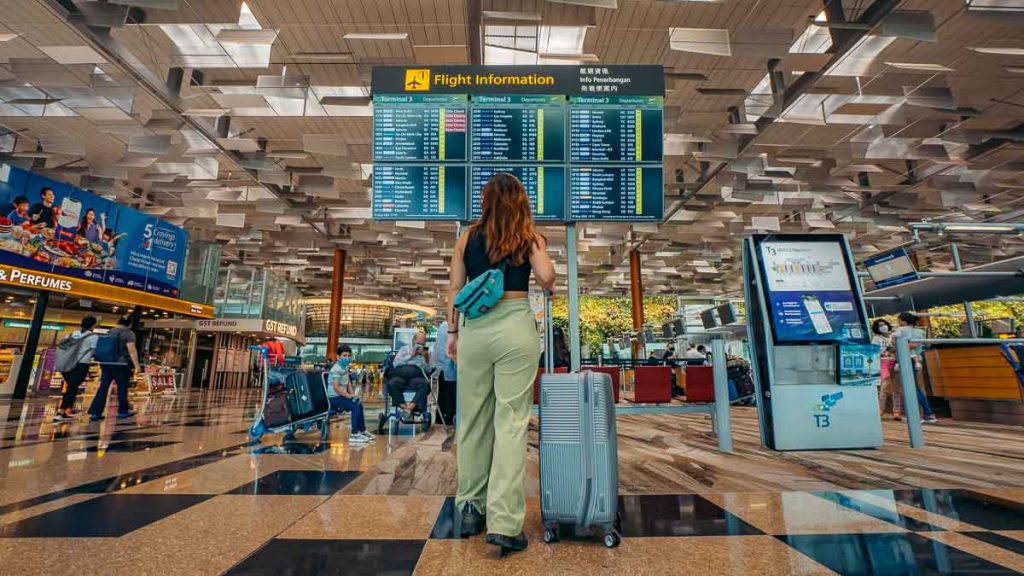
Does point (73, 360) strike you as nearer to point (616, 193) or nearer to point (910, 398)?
point (616, 193)

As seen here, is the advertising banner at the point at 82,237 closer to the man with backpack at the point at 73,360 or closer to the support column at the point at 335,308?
the support column at the point at 335,308

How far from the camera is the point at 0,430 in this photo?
4.80 m

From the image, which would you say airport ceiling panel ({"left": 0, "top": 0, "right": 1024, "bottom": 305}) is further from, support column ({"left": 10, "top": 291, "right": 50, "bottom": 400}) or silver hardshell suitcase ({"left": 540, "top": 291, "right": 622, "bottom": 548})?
silver hardshell suitcase ({"left": 540, "top": 291, "right": 622, "bottom": 548})

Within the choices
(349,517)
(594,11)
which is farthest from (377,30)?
(349,517)

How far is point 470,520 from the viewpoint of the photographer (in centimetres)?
168

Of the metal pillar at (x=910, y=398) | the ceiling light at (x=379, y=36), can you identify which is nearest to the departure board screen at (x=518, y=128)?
the metal pillar at (x=910, y=398)

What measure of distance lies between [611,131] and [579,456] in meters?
2.41

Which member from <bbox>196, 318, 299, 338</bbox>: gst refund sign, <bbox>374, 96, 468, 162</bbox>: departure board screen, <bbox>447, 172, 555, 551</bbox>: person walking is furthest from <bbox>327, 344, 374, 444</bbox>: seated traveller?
<bbox>196, 318, 299, 338</bbox>: gst refund sign

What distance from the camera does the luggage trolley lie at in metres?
4.04

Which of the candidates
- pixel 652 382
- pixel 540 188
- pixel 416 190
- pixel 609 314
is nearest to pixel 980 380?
pixel 652 382

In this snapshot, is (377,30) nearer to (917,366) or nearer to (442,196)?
(442,196)

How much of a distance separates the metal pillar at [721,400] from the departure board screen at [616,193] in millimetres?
1315

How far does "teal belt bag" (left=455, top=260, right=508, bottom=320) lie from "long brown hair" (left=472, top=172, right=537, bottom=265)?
0.13 metres

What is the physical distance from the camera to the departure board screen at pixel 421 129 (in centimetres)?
337
